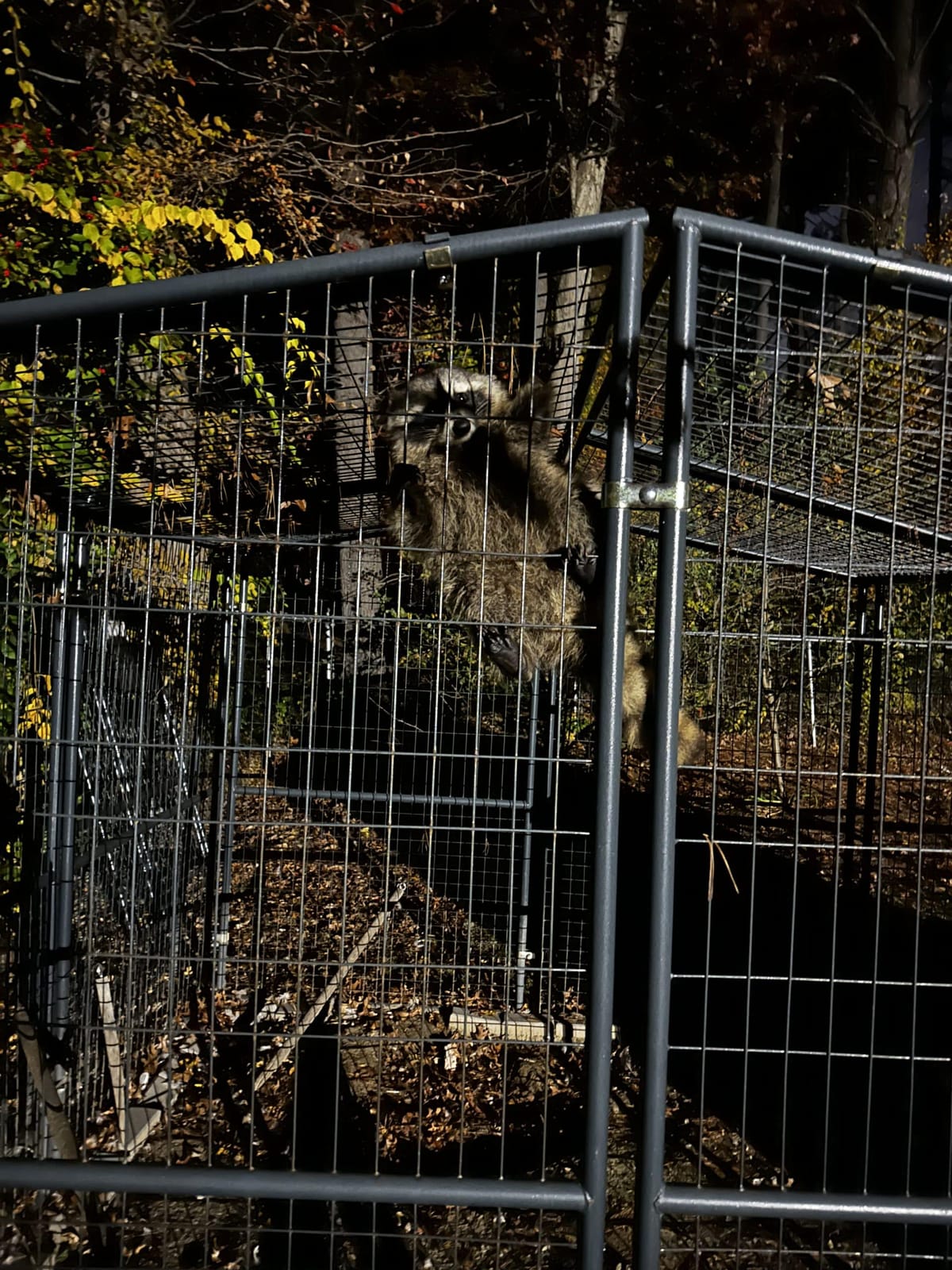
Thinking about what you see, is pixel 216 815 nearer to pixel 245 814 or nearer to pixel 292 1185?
pixel 245 814

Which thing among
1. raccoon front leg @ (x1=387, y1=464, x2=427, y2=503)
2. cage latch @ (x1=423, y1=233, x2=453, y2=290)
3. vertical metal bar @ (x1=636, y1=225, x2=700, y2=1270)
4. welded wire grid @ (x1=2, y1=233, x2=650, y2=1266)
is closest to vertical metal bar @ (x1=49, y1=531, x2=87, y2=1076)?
welded wire grid @ (x1=2, y1=233, x2=650, y2=1266)

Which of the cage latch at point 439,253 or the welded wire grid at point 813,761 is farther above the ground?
the cage latch at point 439,253

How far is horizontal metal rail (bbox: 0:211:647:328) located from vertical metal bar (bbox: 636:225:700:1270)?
0.21m

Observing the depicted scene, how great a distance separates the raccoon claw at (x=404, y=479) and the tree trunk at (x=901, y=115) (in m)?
9.94

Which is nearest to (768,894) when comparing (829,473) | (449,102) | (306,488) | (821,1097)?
(821,1097)

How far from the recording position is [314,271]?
77.6 inches

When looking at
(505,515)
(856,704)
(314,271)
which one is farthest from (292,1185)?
(856,704)

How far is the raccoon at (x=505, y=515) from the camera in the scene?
10.4 ft

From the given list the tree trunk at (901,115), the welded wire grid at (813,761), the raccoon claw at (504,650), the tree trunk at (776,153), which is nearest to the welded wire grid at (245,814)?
the raccoon claw at (504,650)

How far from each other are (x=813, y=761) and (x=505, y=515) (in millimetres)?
4540

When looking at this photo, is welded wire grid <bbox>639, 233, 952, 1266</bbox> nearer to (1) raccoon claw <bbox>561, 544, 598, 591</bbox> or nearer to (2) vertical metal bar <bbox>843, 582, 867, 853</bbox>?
(2) vertical metal bar <bbox>843, 582, 867, 853</bbox>

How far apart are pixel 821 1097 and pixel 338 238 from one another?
6822 millimetres

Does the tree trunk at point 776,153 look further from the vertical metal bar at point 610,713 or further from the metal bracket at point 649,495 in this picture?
the metal bracket at point 649,495

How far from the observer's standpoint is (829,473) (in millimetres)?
4977
